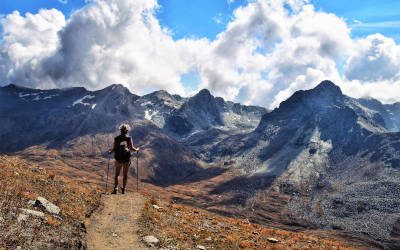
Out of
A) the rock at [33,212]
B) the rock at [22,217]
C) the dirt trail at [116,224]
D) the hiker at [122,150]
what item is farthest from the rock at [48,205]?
the hiker at [122,150]

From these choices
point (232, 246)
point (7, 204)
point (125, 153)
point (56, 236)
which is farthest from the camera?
point (125, 153)

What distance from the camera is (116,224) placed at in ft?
77.0

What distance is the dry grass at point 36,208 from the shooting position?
18781 millimetres

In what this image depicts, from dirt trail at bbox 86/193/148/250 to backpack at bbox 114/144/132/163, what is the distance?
236cm

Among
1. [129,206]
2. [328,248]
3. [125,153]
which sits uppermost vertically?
[125,153]

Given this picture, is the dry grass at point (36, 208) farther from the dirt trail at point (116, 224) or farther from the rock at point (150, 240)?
the rock at point (150, 240)

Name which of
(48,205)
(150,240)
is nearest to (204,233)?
(150,240)

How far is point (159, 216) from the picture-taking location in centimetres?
2631

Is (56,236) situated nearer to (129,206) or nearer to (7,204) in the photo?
(7,204)

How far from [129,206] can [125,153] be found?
14.0 ft

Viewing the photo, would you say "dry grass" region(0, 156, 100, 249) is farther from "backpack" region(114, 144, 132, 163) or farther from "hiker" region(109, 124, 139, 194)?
"backpack" region(114, 144, 132, 163)

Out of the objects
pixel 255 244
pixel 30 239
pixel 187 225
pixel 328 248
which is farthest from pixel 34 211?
pixel 328 248

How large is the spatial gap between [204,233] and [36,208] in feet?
28.8

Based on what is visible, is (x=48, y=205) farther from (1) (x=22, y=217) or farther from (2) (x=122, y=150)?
(2) (x=122, y=150)
